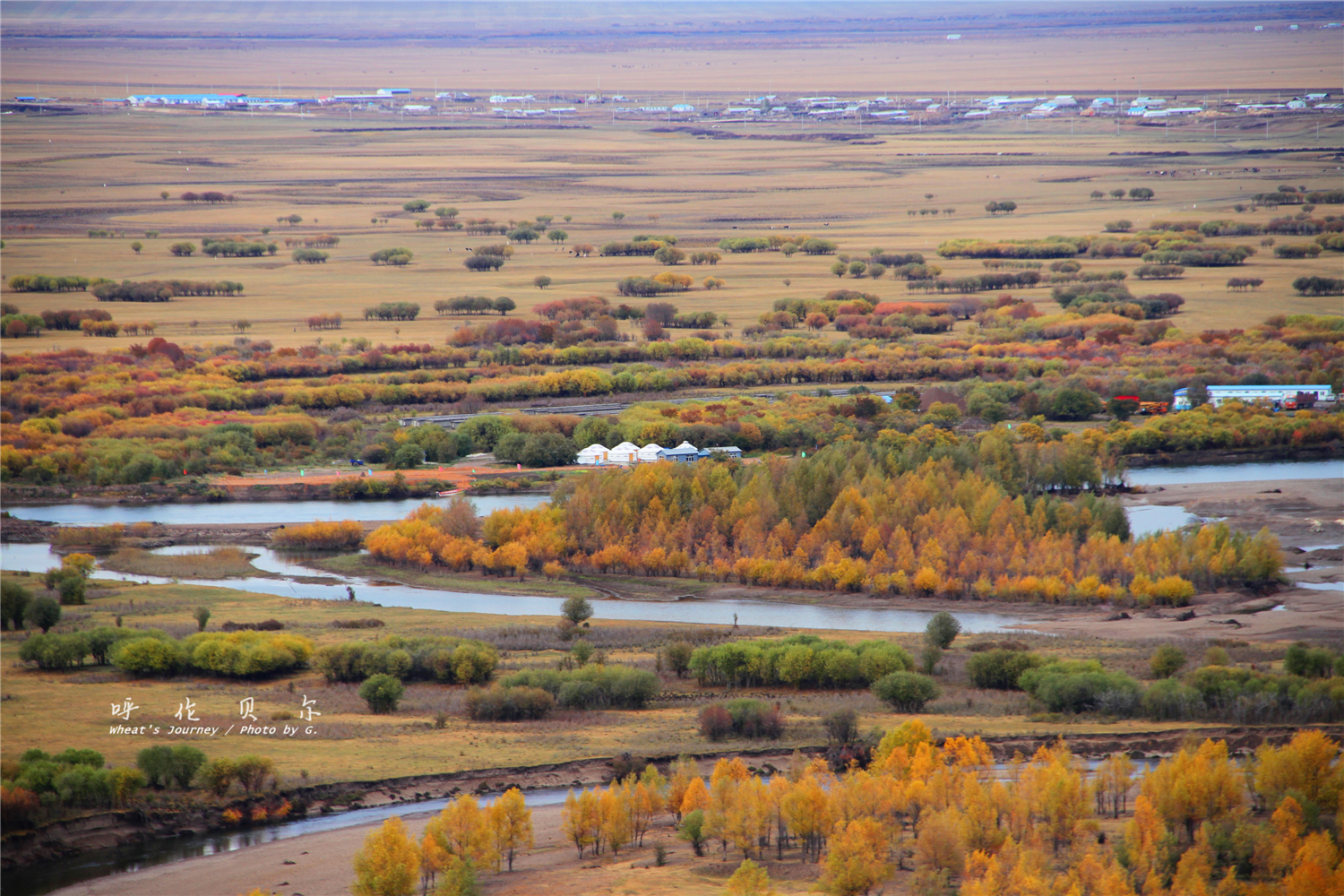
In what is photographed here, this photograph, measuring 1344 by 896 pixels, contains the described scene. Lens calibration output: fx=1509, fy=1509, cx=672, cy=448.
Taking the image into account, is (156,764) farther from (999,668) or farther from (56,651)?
(999,668)

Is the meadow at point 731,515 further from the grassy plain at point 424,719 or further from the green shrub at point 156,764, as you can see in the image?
the green shrub at point 156,764

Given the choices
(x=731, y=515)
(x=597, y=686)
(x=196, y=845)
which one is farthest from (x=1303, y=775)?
(x=731, y=515)

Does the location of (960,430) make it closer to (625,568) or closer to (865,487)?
(865,487)

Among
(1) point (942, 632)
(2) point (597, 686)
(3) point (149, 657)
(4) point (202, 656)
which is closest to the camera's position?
(2) point (597, 686)

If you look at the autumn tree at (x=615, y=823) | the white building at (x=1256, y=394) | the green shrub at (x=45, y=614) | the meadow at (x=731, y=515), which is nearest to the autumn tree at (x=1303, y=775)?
the meadow at (x=731, y=515)

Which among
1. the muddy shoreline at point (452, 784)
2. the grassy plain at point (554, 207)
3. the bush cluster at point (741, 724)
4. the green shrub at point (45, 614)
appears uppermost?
the grassy plain at point (554, 207)

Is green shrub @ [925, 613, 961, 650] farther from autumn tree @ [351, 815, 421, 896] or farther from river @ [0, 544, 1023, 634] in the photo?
autumn tree @ [351, 815, 421, 896]

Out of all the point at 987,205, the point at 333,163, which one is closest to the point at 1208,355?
the point at 987,205
